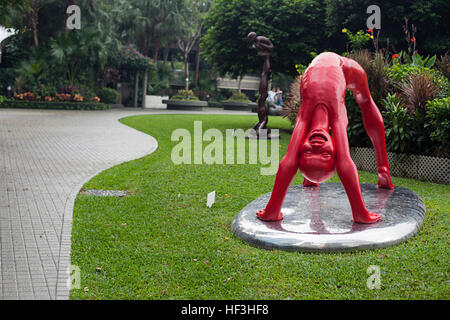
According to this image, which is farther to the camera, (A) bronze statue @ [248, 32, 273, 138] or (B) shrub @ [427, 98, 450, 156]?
(A) bronze statue @ [248, 32, 273, 138]

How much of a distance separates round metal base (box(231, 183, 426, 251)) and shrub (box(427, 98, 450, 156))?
2.64 meters

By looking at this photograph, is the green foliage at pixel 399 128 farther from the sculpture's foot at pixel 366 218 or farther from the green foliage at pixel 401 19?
the green foliage at pixel 401 19

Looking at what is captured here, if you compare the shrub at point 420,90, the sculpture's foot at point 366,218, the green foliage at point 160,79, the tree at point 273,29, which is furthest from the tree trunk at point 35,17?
the sculpture's foot at point 366,218

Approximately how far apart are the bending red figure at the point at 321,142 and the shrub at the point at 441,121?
12.3ft

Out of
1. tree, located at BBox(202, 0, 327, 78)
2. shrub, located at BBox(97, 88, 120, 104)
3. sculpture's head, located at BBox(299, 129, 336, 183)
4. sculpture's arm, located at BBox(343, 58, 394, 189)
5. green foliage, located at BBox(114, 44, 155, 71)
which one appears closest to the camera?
sculpture's head, located at BBox(299, 129, 336, 183)

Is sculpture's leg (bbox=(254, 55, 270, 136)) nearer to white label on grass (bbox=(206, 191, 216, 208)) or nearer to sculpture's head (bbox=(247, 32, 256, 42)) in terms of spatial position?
sculpture's head (bbox=(247, 32, 256, 42))

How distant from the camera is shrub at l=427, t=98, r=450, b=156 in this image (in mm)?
8266

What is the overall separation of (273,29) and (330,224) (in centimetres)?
1223

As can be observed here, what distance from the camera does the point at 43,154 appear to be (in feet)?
36.4

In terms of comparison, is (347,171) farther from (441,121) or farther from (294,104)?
(294,104)

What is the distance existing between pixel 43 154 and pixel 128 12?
88.1 feet

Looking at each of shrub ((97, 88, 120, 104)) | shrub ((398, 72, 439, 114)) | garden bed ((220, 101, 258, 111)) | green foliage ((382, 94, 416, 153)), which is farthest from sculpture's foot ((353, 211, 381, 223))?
garden bed ((220, 101, 258, 111))
